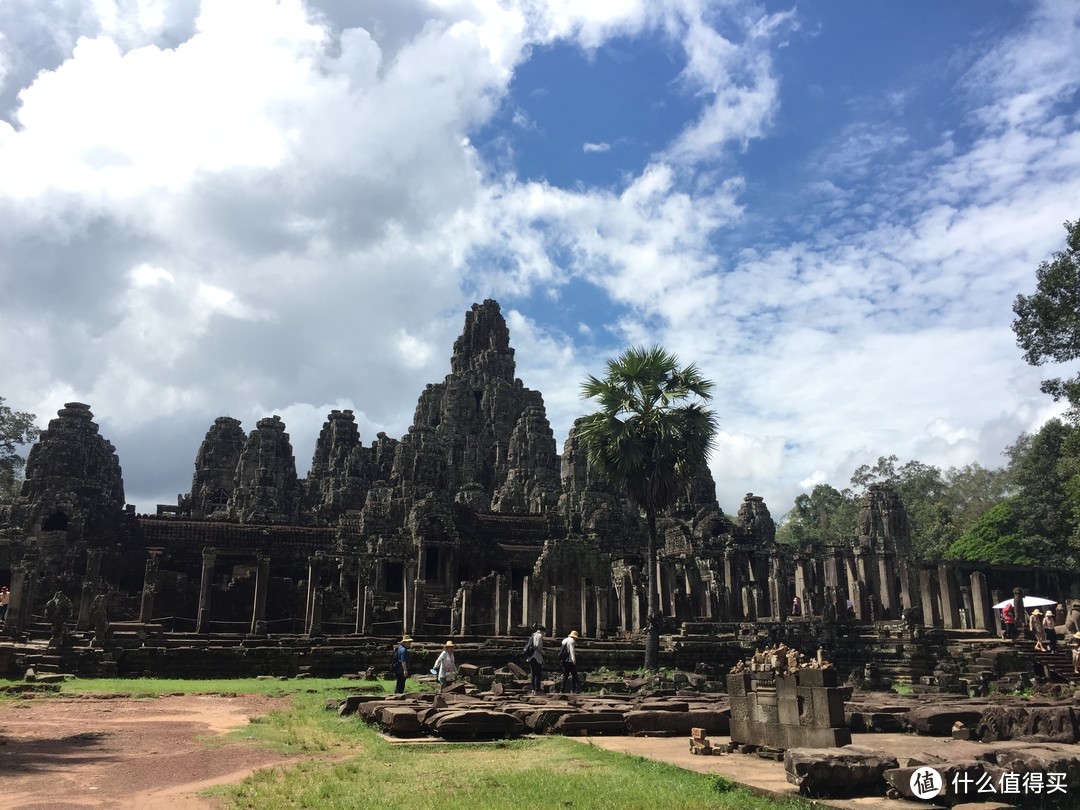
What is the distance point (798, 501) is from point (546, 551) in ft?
229

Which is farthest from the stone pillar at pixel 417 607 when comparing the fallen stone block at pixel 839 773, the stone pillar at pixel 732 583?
the fallen stone block at pixel 839 773

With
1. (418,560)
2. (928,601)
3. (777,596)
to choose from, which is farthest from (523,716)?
(418,560)

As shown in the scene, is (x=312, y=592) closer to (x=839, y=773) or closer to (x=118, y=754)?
(x=118, y=754)

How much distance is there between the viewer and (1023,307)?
104 ft

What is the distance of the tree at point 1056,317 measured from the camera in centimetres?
3031

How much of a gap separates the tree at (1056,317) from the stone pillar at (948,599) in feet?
25.8

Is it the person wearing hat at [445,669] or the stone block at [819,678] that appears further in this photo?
the person wearing hat at [445,669]

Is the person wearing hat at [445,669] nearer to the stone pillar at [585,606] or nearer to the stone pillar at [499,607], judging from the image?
the stone pillar at [499,607]

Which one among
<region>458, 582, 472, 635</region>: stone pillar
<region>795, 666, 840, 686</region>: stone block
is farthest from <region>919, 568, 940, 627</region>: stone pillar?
Result: <region>795, 666, 840, 686</region>: stone block

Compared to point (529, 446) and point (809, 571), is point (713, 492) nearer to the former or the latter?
point (529, 446)

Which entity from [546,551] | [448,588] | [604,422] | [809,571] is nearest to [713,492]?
[809,571]

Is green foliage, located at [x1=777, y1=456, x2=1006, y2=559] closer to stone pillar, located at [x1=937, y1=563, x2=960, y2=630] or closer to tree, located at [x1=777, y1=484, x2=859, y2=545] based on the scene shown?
tree, located at [x1=777, y1=484, x2=859, y2=545]

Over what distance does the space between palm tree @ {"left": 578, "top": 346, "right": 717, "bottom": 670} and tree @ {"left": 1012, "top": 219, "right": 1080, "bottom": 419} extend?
14342 mm

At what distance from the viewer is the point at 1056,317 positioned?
30609 millimetres
